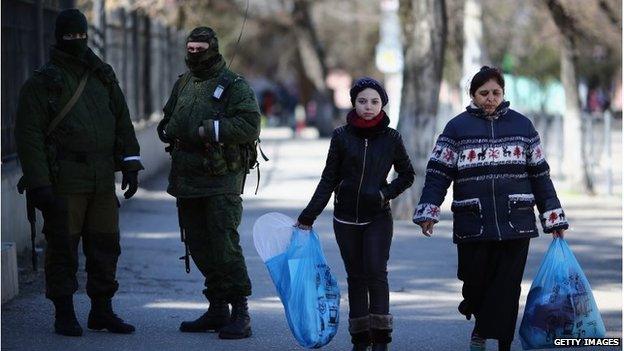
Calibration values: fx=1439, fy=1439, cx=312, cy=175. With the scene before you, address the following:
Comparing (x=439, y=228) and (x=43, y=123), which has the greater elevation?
(x=43, y=123)

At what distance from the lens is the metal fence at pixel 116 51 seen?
12227 mm

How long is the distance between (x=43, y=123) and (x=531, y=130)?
2668 millimetres

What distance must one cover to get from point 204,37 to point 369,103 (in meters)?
1.09

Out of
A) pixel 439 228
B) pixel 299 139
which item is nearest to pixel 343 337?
pixel 439 228

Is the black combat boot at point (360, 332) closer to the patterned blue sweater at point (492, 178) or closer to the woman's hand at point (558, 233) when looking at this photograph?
the patterned blue sweater at point (492, 178)

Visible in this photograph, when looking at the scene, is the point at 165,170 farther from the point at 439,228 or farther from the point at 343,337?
the point at 343,337

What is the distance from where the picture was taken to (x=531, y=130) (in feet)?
24.8

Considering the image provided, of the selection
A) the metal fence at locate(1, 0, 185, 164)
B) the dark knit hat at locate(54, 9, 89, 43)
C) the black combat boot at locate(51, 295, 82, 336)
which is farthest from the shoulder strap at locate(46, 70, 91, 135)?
the metal fence at locate(1, 0, 185, 164)

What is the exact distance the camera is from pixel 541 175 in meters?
7.57

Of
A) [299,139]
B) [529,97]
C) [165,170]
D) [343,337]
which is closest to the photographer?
[343,337]

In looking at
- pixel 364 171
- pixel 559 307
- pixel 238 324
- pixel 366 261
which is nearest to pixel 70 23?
pixel 364 171

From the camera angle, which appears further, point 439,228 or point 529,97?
point 529,97

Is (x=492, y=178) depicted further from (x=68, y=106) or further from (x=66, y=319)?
(x=66, y=319)

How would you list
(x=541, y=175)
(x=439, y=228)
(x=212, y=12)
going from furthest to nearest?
(x=212, y=12) < (x=439, y=228) < (x=541, y=175)
